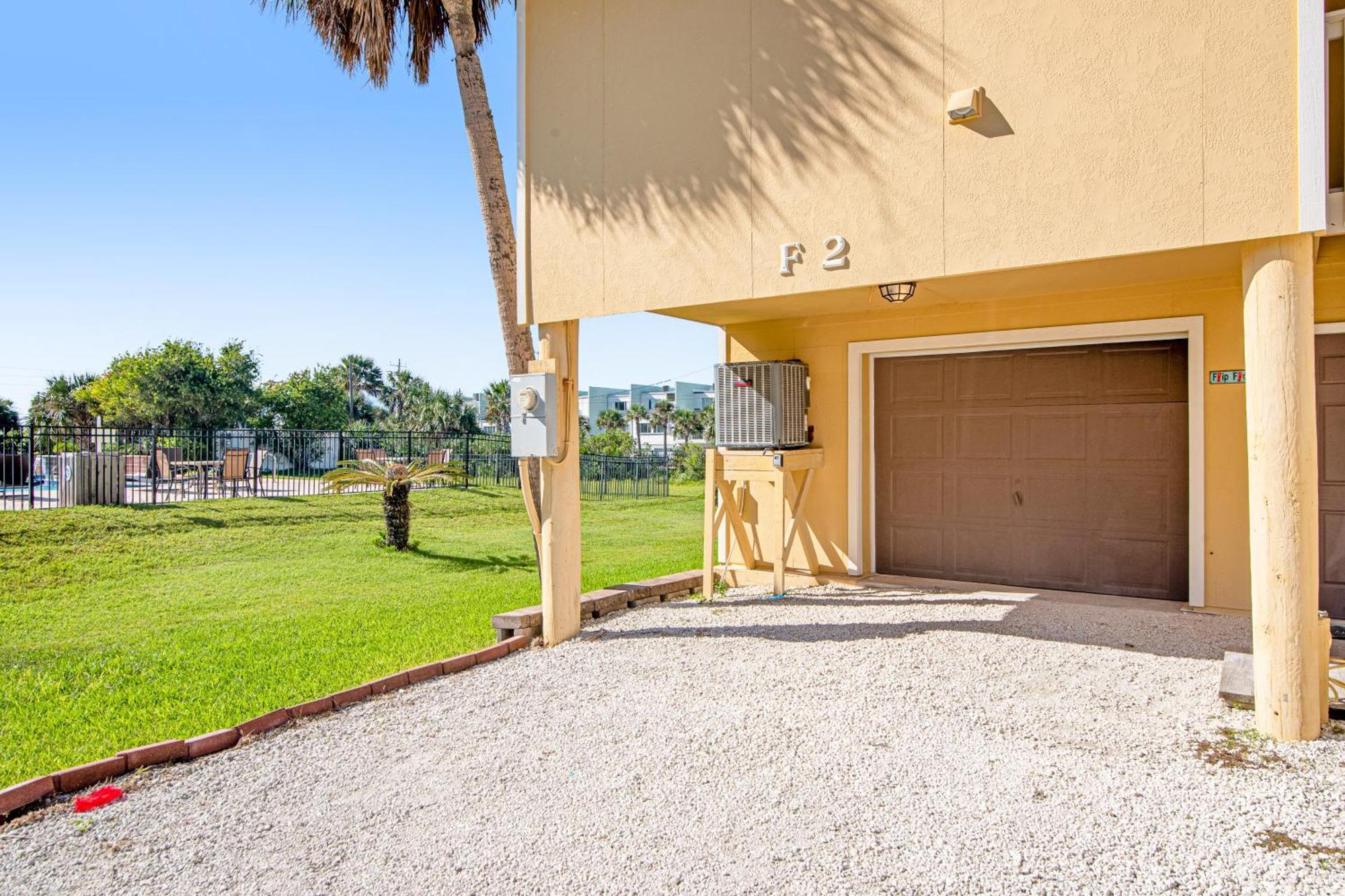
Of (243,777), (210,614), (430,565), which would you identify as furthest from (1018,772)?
(430,565)

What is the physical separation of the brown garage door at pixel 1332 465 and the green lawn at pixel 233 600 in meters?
5.88

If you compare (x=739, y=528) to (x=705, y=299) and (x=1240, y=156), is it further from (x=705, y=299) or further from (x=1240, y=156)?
(x=1240, y=156)

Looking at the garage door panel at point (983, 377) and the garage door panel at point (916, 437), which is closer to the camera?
the garage door panel at point (983, 377)

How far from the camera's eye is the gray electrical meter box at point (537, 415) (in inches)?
224

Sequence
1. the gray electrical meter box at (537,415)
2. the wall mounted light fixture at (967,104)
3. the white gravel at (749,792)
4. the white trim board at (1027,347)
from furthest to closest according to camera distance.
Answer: the white trim board at (1027,347)
the gray electrical meter box at (537,415)
the wall mounted light fixture at (967,104)
the white gravel at (749,792)

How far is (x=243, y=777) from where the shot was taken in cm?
362

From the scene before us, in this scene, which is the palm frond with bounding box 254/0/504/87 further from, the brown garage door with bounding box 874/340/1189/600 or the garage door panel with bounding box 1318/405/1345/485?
the garage door panel with bounding box 1318/405/1345/485

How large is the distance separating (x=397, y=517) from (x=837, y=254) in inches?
347

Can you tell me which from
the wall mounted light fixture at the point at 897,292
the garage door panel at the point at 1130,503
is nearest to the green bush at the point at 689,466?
the garage door panel at the point at 1130,503

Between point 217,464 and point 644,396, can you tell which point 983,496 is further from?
point 644,396

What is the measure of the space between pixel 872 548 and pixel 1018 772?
4530 mm

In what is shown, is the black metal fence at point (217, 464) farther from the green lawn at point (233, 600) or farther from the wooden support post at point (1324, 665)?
the wooden support post at point (1324, 665)

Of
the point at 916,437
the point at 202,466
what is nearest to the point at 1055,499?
the point at 916,437

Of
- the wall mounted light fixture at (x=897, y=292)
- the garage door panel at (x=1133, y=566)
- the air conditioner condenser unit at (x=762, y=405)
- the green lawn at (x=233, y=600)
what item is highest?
the wall mounted light fixture at (x=897, y=292)
